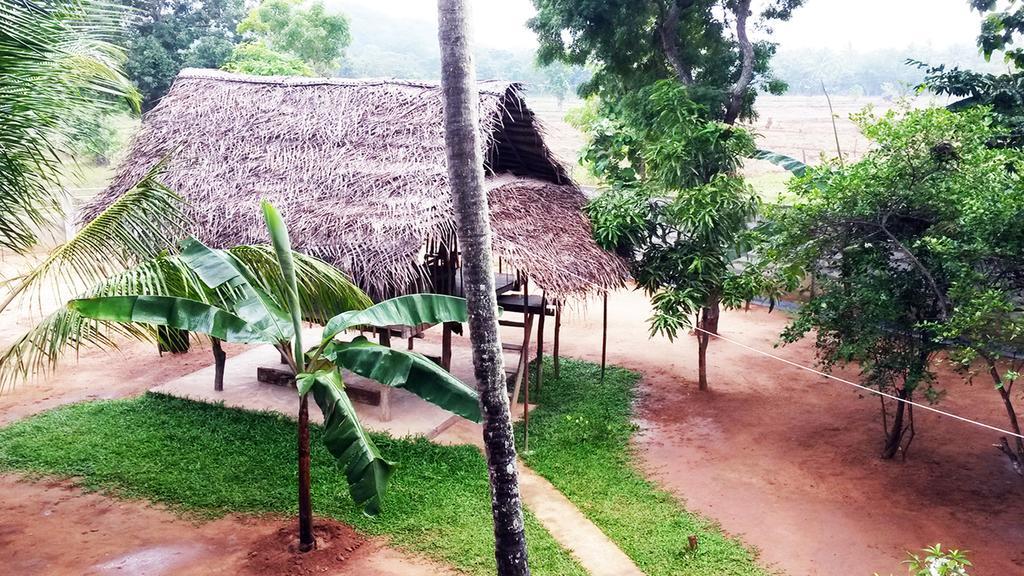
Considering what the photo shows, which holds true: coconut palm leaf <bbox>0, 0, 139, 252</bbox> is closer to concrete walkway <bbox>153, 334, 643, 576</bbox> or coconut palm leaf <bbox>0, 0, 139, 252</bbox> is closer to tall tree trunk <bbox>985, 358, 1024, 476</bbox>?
concrete walkway <bbox>153, 334, 643, 576</bbox>

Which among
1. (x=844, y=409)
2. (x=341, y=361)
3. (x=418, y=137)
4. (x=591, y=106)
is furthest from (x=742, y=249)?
(x=591, y=106)

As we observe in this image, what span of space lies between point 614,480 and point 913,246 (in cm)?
360

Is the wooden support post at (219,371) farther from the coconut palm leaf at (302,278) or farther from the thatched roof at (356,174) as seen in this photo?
the coconut palm leaf at (302,278)

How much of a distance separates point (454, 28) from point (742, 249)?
6.65 metres

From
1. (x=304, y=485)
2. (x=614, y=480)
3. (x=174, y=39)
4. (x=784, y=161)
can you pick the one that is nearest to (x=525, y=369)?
(x=614, y=480)

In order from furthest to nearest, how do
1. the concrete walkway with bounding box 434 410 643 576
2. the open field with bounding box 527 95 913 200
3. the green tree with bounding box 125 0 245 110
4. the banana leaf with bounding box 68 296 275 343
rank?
the open field with bounding box 527 95 913 200, the green tree with bounding box 125 0 245 110, the concrete walkway with bounding box 434 410 643 576, the banana leaf with bounding box 68 296 275 343

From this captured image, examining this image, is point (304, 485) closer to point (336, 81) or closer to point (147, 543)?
point (147, 543)

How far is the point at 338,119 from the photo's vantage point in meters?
9.36

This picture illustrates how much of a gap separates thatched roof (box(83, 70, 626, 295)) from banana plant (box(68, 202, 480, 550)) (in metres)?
1.83

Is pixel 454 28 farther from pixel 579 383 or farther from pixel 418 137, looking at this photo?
pixel 579 383

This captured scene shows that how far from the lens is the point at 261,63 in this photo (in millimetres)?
18234

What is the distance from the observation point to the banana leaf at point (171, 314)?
4.73 metres

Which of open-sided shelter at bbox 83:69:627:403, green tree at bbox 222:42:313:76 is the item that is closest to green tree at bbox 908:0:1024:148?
open-sided shelter at bbox 83:69:627:403

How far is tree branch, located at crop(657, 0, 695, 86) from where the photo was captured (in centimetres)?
1235
